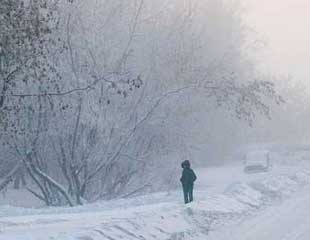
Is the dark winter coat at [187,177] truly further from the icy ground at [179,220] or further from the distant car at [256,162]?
the distant car at [256,162]

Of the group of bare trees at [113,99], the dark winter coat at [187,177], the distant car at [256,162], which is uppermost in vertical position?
the group of bare trees at [113,99]

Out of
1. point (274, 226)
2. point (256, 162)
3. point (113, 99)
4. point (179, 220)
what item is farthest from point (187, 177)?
point (256, 162)

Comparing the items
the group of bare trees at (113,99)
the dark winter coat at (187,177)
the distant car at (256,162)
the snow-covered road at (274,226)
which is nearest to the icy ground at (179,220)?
the snow-covered road at (274,226)

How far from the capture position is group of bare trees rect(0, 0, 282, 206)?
27.9m

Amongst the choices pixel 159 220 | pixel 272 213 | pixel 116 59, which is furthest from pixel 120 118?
pixel 159 220

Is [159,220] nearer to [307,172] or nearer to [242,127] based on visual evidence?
[307,172]

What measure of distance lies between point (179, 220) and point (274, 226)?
2.59 metres

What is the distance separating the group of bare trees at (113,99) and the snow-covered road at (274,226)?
4.19 meters

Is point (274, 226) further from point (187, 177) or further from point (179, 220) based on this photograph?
point (187, 177)

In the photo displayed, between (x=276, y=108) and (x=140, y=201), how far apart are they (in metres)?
45.9

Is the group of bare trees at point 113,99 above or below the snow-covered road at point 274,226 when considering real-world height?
above

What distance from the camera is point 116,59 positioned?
97.8ft

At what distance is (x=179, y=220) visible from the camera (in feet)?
65.9

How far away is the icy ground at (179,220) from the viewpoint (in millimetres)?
17031
